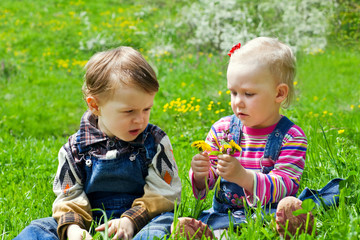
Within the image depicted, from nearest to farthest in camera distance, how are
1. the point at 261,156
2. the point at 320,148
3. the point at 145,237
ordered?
1. the point at 145,237
2. the point at 261,156
3. the point at 320,148

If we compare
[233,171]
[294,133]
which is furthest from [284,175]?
[233,171]

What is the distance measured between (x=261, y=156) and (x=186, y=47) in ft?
25.5

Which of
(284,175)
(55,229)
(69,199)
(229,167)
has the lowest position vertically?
(55,229)

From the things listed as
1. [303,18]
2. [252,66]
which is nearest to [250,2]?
[303,18]

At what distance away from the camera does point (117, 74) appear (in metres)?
2.48

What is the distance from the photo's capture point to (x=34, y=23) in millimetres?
11648

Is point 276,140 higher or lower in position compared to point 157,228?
higher

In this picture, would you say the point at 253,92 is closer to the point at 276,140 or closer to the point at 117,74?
the point at 276,140

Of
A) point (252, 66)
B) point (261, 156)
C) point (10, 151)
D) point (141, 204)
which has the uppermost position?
point (252, 66)

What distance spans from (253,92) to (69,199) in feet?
4.05

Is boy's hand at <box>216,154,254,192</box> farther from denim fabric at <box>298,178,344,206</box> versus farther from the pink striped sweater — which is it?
denim fabric at <box>298,178,344,206</box>

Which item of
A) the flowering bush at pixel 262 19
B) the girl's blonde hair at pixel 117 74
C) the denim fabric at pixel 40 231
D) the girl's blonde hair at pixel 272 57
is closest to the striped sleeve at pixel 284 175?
the girl's blonde hair at pixel 272 57

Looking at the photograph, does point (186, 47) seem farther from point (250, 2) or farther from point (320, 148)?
point (320, 148)

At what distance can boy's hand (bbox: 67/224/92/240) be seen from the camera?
231 centimetres
